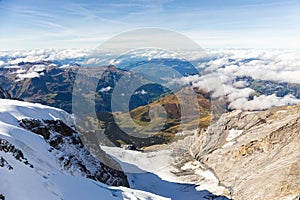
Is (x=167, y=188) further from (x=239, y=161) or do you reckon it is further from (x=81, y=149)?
(x=81, y=149)

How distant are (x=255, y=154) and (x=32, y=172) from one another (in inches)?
3373

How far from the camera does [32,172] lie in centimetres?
3350

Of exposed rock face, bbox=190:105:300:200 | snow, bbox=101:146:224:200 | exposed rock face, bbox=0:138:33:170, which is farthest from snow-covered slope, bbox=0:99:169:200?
snow, bbox=101:146:224:200

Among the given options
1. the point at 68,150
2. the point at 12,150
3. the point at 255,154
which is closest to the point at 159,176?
the point at 255,154

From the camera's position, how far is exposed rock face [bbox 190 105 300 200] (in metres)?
72.6

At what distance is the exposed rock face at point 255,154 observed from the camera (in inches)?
2859

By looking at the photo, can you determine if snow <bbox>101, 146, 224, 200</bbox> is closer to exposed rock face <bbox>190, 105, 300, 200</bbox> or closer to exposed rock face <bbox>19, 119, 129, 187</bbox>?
exposed rock face <bbox>190, 105, 300, 200</bbox>

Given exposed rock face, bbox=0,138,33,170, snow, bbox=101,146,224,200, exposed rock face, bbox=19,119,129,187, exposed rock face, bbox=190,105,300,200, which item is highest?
exposed rock face, bbox=0,138,33,170

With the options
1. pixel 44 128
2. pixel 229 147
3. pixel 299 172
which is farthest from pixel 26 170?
pixel 229 147

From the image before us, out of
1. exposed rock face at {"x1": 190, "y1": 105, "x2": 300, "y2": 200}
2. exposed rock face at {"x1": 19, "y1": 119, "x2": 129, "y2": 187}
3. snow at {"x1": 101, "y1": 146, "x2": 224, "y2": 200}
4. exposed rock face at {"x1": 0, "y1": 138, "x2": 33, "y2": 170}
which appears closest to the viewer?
exposed rock face at {"x1": 0, "y1": 138, "x2": 33, "y2": 170}

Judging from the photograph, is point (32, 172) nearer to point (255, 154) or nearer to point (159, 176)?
point (159, 176)

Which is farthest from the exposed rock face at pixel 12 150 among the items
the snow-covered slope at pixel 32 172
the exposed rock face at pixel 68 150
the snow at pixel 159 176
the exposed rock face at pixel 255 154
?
the exposed rock face at pixel 255 154

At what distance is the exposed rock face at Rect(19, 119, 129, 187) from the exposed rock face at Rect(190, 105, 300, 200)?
39.5 meters

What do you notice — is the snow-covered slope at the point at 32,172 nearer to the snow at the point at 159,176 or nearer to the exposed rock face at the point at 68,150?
the exposed rock face at the point at 68,150
